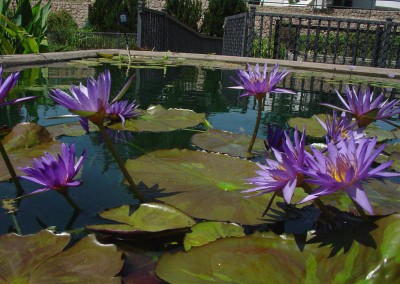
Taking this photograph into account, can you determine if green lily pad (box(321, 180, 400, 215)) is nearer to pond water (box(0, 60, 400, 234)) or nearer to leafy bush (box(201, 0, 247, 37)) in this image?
pond water (box(0, 60, 400, 234))

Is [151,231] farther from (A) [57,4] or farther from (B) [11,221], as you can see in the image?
(A) [57,4]

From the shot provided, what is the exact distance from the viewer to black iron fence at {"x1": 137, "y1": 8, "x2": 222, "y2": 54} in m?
7.29

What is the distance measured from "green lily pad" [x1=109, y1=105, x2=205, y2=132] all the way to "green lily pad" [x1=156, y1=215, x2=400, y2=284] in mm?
865

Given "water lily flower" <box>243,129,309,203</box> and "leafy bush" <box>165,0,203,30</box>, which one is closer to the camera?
"water lily flower" <box>243,129,309,203</box>

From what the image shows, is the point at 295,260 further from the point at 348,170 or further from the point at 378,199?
the point at 378,199

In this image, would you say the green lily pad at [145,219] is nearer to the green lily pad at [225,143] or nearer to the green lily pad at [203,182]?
the green lily pad at [203,182]

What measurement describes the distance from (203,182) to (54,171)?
32cm

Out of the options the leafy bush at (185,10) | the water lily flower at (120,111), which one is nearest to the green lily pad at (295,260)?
the water lily flower at (120,111)

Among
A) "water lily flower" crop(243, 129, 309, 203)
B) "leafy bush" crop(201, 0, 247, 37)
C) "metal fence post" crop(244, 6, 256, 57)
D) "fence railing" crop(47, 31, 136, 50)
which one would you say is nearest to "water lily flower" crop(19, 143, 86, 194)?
"water lily flower" crop(243, 129, 309, 203)

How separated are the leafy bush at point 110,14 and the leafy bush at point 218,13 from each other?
2396mm

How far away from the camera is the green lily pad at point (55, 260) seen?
555 mm

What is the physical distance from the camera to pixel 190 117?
1.61m

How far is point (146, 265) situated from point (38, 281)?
148 mm

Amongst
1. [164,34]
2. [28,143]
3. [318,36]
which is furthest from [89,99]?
[164,34]
